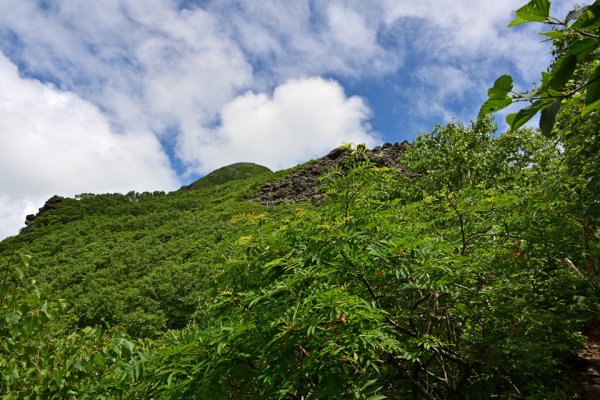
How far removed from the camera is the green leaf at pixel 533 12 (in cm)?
86

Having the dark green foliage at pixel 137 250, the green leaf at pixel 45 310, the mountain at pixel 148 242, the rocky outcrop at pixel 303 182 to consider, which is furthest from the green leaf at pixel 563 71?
the rocky outcrop at pixel 303 182

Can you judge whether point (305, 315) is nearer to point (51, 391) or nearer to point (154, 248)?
point (51, 391)

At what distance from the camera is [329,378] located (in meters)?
2.75

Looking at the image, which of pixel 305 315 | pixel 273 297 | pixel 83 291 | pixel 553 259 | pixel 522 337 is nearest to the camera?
pixel 305 315

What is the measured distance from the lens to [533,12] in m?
0.88

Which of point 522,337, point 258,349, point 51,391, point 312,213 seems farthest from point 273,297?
point 522,337

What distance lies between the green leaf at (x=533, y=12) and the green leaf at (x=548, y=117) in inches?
8.0

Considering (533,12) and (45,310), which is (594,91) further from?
(45,310)

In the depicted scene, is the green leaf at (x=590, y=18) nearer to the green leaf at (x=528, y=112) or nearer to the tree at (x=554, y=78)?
the tree at (x=554, y=78)

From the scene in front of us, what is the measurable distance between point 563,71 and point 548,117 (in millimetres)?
107

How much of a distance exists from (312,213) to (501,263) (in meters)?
2.48

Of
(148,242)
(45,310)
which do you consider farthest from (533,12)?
(148,242)

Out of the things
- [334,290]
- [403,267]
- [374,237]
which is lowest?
[334,290]

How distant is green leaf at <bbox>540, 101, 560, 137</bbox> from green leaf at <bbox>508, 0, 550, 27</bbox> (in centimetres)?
20
